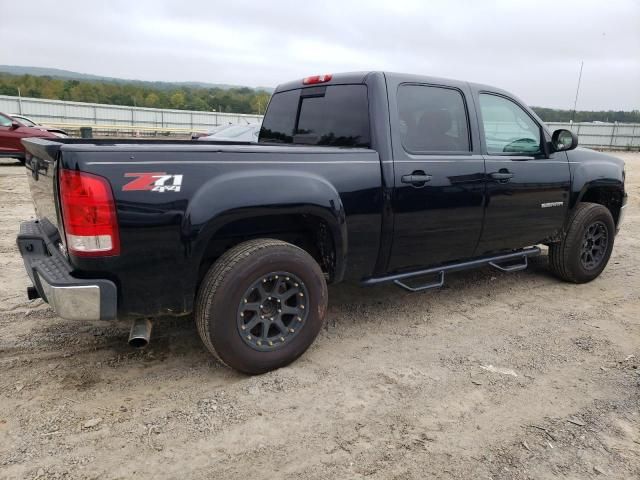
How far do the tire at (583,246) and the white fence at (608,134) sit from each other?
3570 cm

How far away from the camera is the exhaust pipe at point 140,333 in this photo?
9.10 ft

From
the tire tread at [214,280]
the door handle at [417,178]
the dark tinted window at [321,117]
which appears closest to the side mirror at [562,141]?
the door handle at [417,178]

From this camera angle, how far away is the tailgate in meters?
2.64

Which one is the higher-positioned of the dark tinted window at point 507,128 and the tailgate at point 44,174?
the dark tinted window at point 507,128

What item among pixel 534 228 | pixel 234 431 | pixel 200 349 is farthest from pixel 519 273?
pixel 234 431

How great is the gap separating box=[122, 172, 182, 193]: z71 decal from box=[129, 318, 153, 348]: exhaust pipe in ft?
2.70

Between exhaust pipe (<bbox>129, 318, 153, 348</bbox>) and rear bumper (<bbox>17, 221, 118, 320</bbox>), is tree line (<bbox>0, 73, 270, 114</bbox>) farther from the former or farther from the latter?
rear bumper (<bbox>17, 221, 118, 320</bbox>)

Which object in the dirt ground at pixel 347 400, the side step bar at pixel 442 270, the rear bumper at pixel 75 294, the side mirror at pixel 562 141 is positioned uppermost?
the side mirror at pixel 562 141

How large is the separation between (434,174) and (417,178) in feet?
0.58

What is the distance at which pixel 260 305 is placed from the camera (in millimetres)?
3008

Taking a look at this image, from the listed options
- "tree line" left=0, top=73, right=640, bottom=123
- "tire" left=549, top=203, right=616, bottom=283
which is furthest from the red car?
"tree line" left=0, top=73, right=640, bottom=123

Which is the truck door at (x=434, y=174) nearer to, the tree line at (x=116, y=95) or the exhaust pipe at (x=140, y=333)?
the exhaust pipe at (x=140, y=333)

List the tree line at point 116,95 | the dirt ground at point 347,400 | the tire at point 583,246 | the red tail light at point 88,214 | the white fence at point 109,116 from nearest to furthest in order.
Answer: the dirt ground at point 347,400, the red tail light at point 88,214, the tire at point 583,246, the white fence at point 109,116, the tree line at point 116,95

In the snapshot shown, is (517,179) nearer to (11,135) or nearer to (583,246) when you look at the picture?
(583,246)
